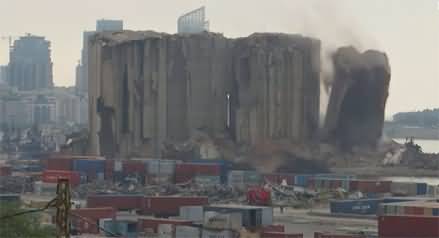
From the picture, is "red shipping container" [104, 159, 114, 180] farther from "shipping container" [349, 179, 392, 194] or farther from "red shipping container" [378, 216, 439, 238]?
"red shipping container" [378, 216, 439, 238]

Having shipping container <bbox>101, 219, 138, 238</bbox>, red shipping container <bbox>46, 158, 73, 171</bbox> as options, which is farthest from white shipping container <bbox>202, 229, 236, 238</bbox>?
red shipping container <bbox>46, 158, 73, 171</bbox>

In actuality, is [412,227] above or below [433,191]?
above

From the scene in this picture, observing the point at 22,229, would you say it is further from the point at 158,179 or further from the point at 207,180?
the point at 158,179

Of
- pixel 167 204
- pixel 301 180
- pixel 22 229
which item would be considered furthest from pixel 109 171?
pixel 22 229

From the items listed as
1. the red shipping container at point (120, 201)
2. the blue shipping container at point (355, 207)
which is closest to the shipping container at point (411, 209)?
the blue shipping container at point (355, 207)

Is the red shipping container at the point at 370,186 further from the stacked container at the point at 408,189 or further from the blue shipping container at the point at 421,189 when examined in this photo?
the blue shipping container at the point at 421,189

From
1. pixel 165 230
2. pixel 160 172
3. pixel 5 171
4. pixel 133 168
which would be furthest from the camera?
pixel 5 171

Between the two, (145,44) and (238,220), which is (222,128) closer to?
(145,44)
